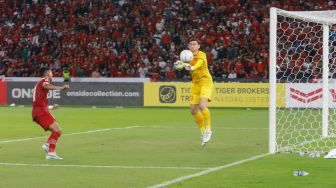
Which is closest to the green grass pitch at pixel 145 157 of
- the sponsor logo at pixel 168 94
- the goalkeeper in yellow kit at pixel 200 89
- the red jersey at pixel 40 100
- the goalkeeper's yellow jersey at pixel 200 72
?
the goalkeeper in yellow kit at pixel 200 89

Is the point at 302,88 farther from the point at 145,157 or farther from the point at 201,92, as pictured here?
the point at 145,157

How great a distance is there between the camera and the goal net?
16688 millimetres

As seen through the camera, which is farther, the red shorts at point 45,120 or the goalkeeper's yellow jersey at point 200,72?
the goalkeeper's yellow jersey at point 200,72

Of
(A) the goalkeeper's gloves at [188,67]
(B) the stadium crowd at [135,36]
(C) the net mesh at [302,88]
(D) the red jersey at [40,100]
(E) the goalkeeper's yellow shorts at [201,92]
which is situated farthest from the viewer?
(B) the stadium crowd at [135,36]

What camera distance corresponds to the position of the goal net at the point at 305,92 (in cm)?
1669

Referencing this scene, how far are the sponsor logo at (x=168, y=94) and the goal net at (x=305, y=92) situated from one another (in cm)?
479

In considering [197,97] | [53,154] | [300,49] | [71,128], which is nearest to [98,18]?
[300,49]

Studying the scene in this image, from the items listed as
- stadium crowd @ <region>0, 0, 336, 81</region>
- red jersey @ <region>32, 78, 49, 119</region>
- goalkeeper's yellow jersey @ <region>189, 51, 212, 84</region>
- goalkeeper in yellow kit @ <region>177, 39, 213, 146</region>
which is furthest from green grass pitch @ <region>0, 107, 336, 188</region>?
stadium crowd @ <region>0, 0, 336, 81</region>

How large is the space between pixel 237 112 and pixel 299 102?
3008mm

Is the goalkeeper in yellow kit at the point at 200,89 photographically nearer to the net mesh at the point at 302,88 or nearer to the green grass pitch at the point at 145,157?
the green grass pitch at the point at 145,157

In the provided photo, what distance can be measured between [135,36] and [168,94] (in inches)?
305

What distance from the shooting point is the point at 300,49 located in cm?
3412

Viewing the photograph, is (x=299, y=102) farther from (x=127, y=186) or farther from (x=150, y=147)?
(x=127, y=186)

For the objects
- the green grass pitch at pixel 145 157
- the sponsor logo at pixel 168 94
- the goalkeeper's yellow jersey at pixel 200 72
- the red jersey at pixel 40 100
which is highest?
the goalkeeper's yellow jersey at pixel 200 72
